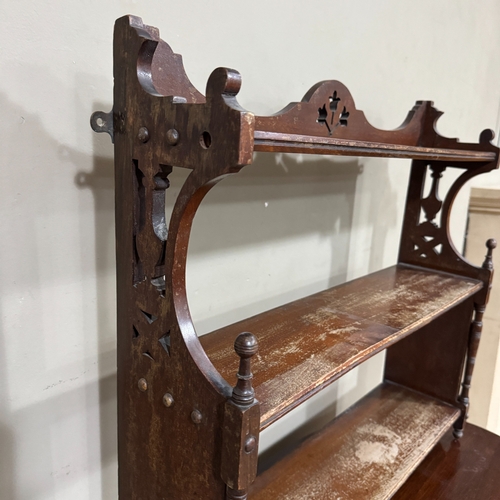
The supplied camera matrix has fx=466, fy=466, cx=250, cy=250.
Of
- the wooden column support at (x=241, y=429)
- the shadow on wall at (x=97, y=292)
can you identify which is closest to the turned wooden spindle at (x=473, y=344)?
the shadow on wall at (x=97, y=292)

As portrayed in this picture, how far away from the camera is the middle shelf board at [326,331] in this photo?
0.69 m

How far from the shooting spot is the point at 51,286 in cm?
73

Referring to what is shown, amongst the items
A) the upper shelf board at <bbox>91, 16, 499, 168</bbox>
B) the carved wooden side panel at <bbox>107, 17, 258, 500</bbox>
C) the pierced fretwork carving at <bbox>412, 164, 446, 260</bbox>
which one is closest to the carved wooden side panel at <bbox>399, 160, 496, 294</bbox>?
the pierced fretwork carving at <bbox>412, 164, 446, 260</bbox>

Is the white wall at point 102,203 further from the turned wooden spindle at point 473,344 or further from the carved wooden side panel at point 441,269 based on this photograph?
the turned wooden spindle at point 473,344

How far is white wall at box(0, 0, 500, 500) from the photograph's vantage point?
67 cm

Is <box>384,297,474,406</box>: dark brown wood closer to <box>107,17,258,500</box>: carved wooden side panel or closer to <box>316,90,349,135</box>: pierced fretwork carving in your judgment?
<box>316,90,349,135</box>: pierced fretwork carving

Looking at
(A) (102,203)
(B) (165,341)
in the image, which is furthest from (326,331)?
(A) (102,203)

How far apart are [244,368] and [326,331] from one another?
1.22ft

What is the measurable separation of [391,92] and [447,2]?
1.48 feet

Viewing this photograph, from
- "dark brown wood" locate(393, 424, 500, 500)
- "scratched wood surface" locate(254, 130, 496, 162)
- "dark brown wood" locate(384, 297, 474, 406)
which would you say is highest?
"scratched wood surface" locate(254, 130, 496, 162)

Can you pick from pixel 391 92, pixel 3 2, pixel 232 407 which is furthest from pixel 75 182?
pixel 391 92

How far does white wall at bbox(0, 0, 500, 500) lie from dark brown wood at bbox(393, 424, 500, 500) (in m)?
0.34

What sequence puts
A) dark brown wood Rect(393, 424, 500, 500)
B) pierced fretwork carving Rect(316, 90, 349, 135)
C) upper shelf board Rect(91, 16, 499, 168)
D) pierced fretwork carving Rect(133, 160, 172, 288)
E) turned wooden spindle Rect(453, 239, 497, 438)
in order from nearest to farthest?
upper shelf board Rect(91, 16, 499, 168) < pierced fretwork carving Rect(133, 160, 172, 288) < pierced fretwork carving Rect(316, 90, 349, 135) < dark brown wood Rect(393, 424, 500, 500) < turned wooden spindle Rect(453, 239, 497, 438)

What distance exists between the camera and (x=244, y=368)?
54 centimetres
